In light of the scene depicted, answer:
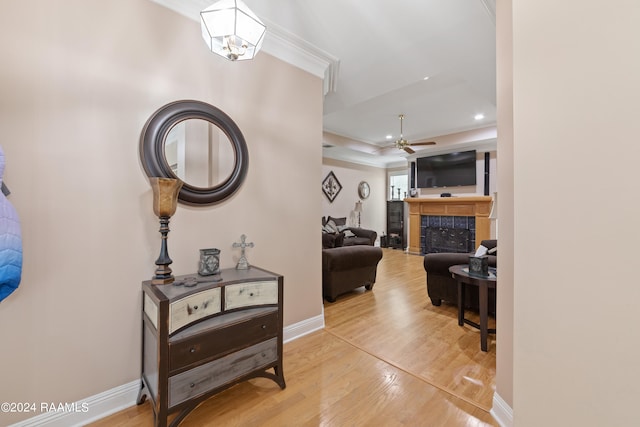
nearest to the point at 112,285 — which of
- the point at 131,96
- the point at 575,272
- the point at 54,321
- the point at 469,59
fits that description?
the point at 54,321

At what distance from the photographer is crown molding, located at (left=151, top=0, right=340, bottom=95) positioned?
181 cm

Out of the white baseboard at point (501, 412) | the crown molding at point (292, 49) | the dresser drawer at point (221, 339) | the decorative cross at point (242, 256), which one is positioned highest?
the crown molding at point (292, 49)

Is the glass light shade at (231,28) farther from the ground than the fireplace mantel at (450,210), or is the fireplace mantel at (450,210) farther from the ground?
the glass light shade at (231,28)

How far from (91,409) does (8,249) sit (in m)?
1.08

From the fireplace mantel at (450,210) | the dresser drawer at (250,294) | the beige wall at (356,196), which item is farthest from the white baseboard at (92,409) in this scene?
the fireplace mantel at (450,210)

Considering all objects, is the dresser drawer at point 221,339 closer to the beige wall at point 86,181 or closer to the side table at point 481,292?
the beige wall at point 86,181

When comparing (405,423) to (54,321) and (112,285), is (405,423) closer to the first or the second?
(112,285)

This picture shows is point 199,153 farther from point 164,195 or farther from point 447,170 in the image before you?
point 447,170

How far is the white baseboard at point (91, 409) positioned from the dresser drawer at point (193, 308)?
654 mm

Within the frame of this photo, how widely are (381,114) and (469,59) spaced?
2.37 m

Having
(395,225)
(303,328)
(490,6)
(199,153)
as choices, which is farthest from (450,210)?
(199,153)

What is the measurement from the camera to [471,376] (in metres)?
1.89

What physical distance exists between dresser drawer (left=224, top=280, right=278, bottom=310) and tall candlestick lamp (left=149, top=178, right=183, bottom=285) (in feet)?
1.24

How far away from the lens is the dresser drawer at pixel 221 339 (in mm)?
1369
